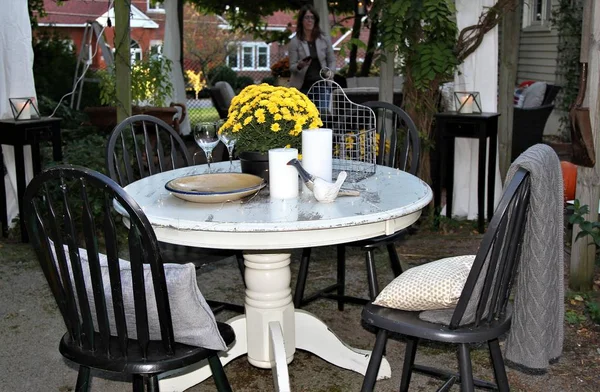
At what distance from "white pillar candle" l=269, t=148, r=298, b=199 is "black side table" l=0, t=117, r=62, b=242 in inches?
104

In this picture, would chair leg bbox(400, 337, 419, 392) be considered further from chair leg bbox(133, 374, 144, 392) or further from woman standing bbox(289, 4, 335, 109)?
woman standing bbox(289, 4, 335, 109)

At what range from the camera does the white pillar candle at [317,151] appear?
250cm

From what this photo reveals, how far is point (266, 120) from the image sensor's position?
101 inches

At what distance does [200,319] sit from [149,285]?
0.53 feet

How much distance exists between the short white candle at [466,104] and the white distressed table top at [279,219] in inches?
101

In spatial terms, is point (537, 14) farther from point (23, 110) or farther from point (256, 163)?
point (256, 163)

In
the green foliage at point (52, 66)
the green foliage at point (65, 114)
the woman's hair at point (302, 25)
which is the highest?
the woman's hair at point (302, 25)

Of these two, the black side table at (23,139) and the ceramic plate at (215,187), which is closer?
the ceramic plate at (215,187)

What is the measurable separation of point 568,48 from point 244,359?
7368mm

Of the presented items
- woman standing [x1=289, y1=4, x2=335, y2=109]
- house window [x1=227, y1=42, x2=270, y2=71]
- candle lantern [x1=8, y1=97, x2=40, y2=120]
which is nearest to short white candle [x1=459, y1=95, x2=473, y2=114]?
woman standing [x1=289, y1=4, x2=335, y2=109]

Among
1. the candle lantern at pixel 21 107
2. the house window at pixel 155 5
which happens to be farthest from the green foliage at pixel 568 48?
the candle lantern at pixel 21 107

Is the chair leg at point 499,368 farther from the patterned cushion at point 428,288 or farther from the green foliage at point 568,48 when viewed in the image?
the green foliage at point 568,48

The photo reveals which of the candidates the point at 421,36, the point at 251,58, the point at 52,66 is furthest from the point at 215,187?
the point at 251,58

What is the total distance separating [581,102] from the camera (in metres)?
3.53
